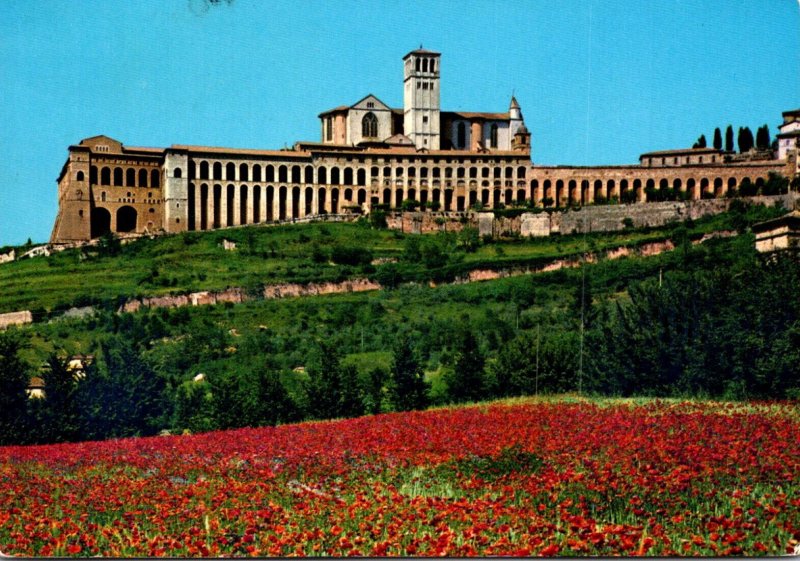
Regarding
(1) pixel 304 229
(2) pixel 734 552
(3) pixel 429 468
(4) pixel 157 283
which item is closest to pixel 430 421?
(3) pixel 429 468

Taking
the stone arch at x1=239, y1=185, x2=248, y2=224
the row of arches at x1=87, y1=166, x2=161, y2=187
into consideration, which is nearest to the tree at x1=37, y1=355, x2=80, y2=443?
the row of arches at x1=87, y1=166, x2=161, y2=187

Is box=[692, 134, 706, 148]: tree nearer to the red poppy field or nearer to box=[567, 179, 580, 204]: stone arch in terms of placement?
box=[567, 179, 580, 204]: stone arch

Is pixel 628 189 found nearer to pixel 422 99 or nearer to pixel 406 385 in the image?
pixel 422 99

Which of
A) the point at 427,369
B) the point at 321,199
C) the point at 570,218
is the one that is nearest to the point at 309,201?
the point at 321,199

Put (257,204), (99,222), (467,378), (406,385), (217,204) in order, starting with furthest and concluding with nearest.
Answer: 1. (257,204)
2. (217,204)
3. (99,222)
4. (467,378)
5. (406,385)

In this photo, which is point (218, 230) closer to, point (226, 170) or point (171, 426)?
point (226, 170)

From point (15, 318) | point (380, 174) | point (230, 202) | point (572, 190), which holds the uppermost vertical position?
point (380, 174)

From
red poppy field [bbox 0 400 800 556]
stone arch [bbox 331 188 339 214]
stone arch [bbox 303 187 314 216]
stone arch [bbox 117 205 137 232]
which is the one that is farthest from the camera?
stone arch [bbox 331 188 339 214]
